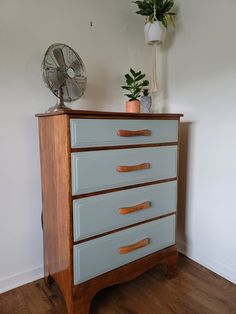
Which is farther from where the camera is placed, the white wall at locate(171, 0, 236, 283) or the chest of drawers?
the white wall at locate(171, 0, 236, 283)

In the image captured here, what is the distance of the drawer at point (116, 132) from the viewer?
42.5 inches

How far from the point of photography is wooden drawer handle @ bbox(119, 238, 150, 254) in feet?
4.27

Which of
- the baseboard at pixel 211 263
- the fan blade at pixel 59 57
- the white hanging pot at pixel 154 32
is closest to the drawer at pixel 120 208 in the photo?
the baseboard at pixel 211 263

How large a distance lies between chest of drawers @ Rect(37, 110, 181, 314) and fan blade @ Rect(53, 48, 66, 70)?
0.34 metres

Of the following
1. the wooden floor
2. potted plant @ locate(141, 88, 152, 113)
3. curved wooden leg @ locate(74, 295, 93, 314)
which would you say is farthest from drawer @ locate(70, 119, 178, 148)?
the wooden floor

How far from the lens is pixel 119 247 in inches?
50.9

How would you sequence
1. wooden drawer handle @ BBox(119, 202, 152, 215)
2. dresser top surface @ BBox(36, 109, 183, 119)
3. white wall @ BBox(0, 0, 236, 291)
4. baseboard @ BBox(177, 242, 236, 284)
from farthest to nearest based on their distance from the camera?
baseboard @ BBox(177, 242, 236, 284), white wall @ BBox(0, 0, 236, 291), wooden drawer handle @ BBox(119, 202, 152, 215), dresser top surface @ BBox(36, 109, 183, 119)

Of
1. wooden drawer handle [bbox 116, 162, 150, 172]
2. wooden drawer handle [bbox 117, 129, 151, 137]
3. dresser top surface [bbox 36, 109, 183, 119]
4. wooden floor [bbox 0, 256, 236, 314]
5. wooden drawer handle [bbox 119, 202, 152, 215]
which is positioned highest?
dresser top surface [bbox 36, 109, 183, 119]

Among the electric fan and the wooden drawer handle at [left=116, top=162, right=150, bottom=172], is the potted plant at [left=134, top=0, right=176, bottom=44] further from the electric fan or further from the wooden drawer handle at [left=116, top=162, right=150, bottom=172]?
the wooden drawer handle at [left=116, top=162, right=150, bottom=172]

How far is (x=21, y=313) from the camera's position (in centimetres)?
127

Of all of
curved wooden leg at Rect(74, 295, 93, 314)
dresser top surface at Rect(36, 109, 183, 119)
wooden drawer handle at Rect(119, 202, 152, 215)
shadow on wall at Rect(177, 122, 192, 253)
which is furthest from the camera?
shadow on wall at Rect(177, 122, 192, 253)

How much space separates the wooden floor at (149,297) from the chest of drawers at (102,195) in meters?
0.14

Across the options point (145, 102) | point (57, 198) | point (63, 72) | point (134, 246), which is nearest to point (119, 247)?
point (134, 246)

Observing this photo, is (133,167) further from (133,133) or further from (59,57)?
(59,57)
